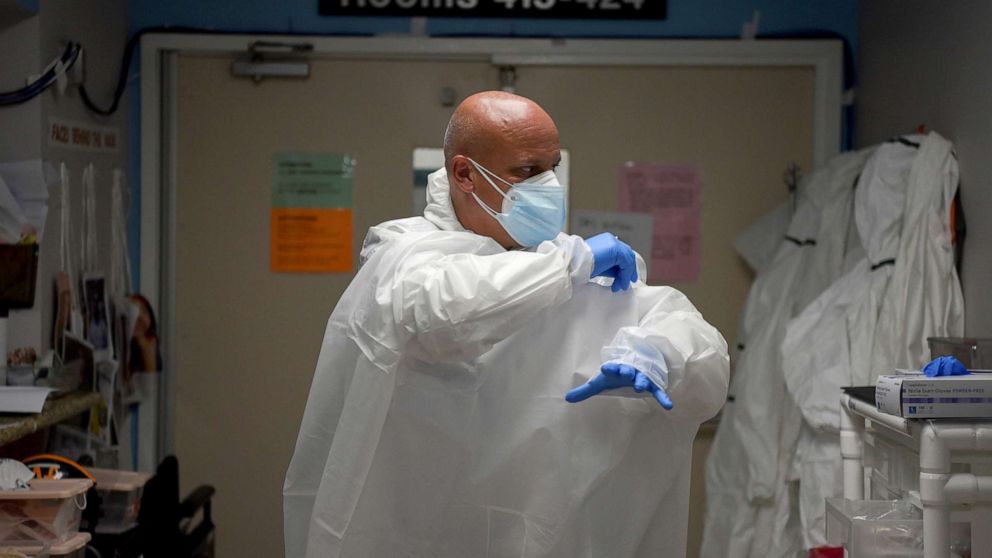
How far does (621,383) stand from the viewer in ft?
4.29

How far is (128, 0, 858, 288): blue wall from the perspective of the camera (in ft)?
9.97

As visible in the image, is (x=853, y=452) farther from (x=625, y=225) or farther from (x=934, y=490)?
(x=625, y=225)

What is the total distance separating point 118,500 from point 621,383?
1415 millimetres

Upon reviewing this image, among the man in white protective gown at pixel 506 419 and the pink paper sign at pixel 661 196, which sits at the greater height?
the pink paper sign at pixel 661 196

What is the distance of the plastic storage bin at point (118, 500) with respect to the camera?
87.8 inches

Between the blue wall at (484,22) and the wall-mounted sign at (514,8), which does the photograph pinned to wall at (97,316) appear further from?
the wall-mounted sign at (514,8)

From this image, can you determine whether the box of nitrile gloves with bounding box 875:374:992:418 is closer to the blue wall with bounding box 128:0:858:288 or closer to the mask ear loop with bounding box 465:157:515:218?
the mask ear loop with bounding box 465:157:515:218

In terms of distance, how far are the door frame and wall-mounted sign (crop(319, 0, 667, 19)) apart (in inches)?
3.1

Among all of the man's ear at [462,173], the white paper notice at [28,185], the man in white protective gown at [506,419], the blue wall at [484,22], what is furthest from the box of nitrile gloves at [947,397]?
the white paper notice at [28,185]

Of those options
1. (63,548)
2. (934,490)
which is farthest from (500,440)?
(63,548)

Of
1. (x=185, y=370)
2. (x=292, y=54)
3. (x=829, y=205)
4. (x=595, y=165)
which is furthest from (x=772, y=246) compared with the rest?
(x=185, y=370)

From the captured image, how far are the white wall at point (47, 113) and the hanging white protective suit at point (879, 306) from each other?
5.86 feet

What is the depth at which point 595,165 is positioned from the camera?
3055 millimetres

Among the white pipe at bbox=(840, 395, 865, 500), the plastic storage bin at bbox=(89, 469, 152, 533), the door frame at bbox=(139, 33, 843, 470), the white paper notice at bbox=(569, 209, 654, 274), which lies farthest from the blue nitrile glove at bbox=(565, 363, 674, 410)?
the door frame at bbox=(139, 33, 843, 470)
